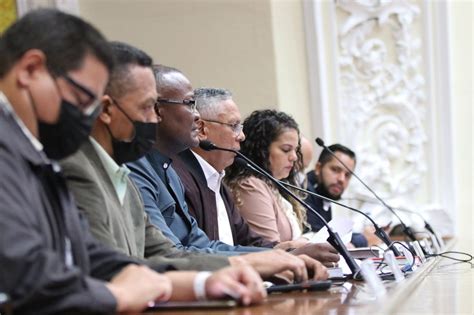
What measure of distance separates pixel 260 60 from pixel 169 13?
58 centimetres

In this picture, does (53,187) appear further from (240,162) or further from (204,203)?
(240,162)

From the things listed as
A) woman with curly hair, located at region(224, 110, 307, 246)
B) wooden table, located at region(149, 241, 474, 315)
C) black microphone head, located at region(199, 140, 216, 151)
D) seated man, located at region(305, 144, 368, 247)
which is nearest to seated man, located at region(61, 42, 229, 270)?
wooden table, located at region(149, 241, 474, 315)

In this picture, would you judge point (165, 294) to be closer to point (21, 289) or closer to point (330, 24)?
point (21, 289)

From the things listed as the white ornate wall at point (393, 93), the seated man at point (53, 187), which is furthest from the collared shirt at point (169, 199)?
the white ornate wall at point (393, 93)

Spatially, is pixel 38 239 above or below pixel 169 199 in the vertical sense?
above

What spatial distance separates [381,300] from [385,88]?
451 centimetres

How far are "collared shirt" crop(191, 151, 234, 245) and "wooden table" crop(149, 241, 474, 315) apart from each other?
88 cm

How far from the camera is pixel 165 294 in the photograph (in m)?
1.73

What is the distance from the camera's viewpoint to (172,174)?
3.05 m

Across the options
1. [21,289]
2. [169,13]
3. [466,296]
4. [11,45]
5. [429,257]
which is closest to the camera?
[21,289]

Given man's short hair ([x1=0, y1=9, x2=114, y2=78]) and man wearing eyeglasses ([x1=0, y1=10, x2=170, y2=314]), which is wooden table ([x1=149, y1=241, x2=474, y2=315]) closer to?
man wearing eyeglasses ([x1=0, y1=10, x2=170, y2=314])

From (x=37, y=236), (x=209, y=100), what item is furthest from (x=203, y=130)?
(x=37, y=236)

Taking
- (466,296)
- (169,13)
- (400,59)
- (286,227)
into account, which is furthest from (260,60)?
(466,296)

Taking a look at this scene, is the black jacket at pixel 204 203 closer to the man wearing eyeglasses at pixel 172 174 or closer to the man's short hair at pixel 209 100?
the man wearing eyeglasses at pixel 172 174
